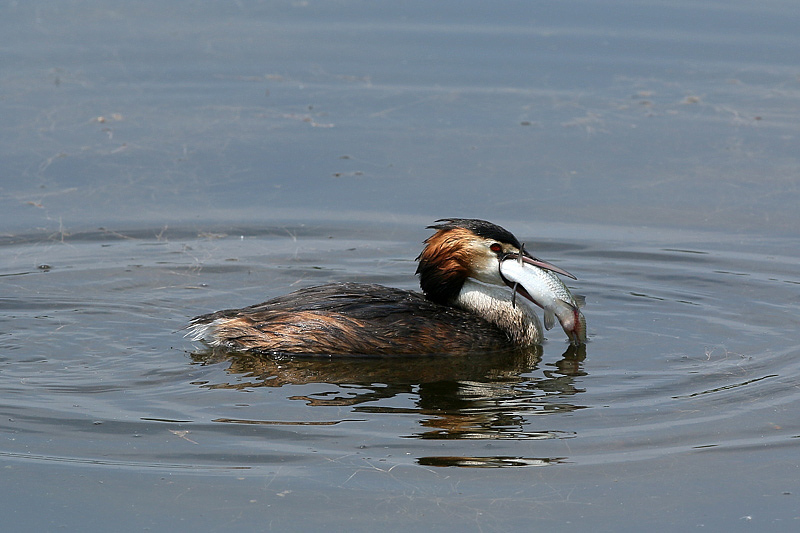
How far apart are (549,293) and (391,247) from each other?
2147 millimetres

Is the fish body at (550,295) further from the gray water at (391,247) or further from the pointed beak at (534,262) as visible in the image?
the gray water at (391,247)

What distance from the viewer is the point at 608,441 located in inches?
263

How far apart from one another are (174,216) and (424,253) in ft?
9.60

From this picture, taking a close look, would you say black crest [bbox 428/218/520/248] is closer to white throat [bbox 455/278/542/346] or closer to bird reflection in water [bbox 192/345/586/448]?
white throat [bbox 455/278/542/346]

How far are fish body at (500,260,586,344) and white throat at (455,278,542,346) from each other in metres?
0.20

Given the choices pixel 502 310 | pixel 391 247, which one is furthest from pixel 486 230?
pixel 391 247

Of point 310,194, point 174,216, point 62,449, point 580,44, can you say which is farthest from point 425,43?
point 62,449

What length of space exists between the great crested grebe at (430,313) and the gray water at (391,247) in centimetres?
17

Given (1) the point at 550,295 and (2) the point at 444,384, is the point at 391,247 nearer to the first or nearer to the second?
(1) the point at 550,295

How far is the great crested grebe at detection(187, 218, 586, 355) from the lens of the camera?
813 cm

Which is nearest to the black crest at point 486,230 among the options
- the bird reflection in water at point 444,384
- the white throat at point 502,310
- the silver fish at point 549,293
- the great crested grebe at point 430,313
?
the great crested grebe at point 430,313

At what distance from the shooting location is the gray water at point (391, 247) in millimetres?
6164

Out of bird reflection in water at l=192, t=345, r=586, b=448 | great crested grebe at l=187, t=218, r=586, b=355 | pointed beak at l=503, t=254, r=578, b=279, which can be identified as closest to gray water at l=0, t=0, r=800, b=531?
bird reflection in water at l=192, t=345, r=586, b=448

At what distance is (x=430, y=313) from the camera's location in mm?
8328
